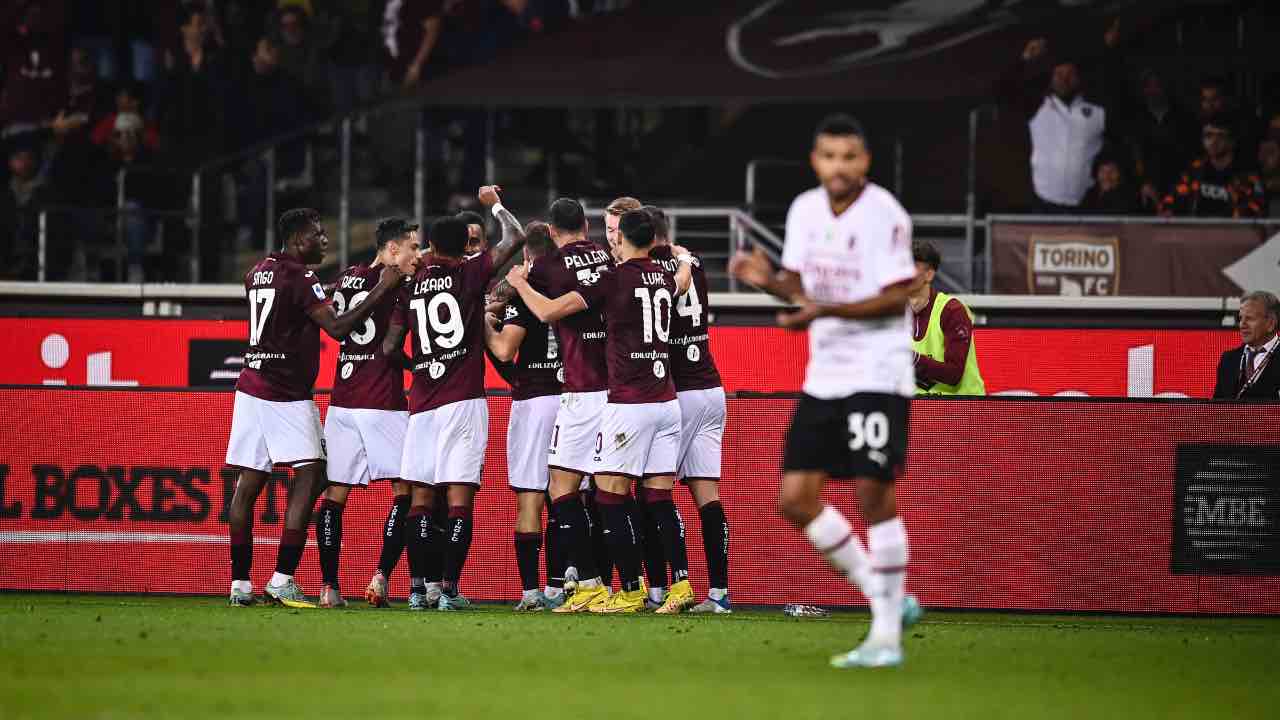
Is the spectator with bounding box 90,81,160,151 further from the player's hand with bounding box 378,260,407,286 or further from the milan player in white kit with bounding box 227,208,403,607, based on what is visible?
the player's hand with bounding box 378,260,407,286

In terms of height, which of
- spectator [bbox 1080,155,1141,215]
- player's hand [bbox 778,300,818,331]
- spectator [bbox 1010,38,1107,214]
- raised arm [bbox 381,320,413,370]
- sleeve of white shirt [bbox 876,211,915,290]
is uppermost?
spectator [bbox 1010,38,1107,214]

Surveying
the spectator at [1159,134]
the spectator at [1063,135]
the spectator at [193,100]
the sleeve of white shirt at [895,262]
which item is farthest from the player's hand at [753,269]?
the spectator at [193,100]

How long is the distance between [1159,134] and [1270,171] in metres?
1.02

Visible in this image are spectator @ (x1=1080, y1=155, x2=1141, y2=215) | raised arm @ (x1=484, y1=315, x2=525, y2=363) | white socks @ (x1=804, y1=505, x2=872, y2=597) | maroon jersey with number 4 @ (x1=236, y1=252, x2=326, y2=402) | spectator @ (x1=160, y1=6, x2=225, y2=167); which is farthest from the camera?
spectator @ (x1=160, y1=6, x2=225, y2=167)

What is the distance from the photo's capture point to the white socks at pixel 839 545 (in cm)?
760

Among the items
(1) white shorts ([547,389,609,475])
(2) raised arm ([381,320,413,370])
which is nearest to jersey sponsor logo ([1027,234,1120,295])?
(1) white shorts ([547,389,609,475])

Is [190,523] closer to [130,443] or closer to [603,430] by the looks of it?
[130,443]

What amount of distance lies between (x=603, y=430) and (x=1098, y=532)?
3310 mm

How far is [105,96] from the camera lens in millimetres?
19812

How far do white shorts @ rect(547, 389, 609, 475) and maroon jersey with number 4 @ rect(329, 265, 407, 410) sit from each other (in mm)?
1107

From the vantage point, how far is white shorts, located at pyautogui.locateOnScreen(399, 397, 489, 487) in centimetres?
1090

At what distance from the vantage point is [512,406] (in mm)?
11508

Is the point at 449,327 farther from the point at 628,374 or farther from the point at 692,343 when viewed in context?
the point at 692,343

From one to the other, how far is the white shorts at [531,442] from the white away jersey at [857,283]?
3966 mm
